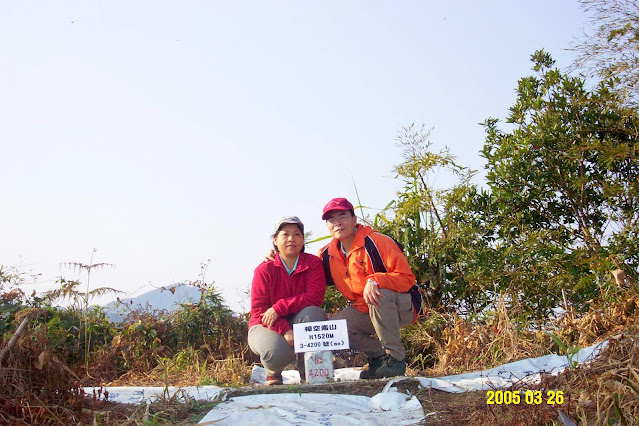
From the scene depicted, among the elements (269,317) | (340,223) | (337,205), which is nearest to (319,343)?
(269,317)

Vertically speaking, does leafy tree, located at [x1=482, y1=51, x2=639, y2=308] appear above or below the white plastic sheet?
above

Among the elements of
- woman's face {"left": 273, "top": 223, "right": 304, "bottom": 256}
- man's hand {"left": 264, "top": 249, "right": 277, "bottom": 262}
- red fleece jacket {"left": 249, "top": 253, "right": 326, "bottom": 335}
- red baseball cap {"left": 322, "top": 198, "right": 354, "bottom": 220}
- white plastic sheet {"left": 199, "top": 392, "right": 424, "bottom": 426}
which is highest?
red baseball cap {"left": 322, "top": 198, "right": 354, "bottom": 220}

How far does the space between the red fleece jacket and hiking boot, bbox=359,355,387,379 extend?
2.15ft

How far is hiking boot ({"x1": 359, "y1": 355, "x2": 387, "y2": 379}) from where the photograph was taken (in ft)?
15.2

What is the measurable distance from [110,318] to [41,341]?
11.5 feet

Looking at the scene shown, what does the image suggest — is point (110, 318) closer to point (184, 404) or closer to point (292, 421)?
point (184, 404)

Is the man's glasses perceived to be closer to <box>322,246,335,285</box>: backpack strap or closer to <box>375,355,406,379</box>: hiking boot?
<box>322,246,335,285</box>: backpack strap

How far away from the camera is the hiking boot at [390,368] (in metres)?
4.48

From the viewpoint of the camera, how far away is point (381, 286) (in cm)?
458

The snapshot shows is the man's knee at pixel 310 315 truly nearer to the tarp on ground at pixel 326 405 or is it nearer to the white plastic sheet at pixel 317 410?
the tarp on ground at pixel 326 405

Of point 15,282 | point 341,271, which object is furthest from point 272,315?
point 15,282

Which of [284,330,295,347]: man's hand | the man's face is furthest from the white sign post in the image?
the man's face
